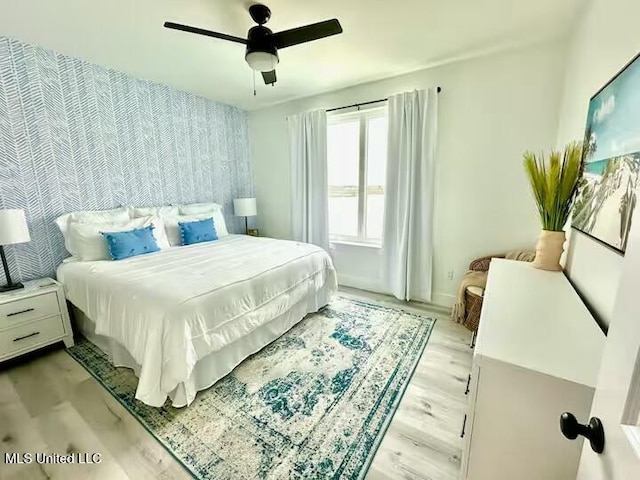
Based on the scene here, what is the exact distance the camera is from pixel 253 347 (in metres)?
2.19

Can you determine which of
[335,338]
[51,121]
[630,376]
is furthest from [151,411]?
[51,121]

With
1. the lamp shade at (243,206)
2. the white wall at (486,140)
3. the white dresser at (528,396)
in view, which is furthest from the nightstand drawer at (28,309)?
the white wall at (486,140)

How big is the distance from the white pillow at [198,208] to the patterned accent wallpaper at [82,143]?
0.18 m

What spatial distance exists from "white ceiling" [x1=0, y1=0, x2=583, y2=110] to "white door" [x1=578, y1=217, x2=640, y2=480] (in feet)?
6.85

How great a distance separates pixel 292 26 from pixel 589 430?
266 centimetres

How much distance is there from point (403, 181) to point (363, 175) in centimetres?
58

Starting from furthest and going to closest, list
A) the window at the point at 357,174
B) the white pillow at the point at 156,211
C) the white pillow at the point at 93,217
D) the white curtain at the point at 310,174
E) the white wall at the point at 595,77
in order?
1. the white curtain at the point at 310,174
2. the window at the point at 357,174
3. the white pillow at the point at 156,211
4. the white pillow at the point at 93,217
5. the white wall at the point at 595,77

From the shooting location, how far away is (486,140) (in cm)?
265

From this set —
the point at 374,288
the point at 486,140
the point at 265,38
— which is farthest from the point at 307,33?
the point at 374,288

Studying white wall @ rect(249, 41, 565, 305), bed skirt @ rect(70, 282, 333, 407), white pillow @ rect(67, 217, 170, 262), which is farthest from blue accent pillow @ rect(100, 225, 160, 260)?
white wall @ rect(249, 41, 565, 305)

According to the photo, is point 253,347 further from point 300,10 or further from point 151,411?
point 300,10

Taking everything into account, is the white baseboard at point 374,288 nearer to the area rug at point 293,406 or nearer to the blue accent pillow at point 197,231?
the area rug at point 293,406

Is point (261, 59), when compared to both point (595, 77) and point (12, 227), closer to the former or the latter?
point (595, 77)

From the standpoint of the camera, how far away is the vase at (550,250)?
1701 mm
